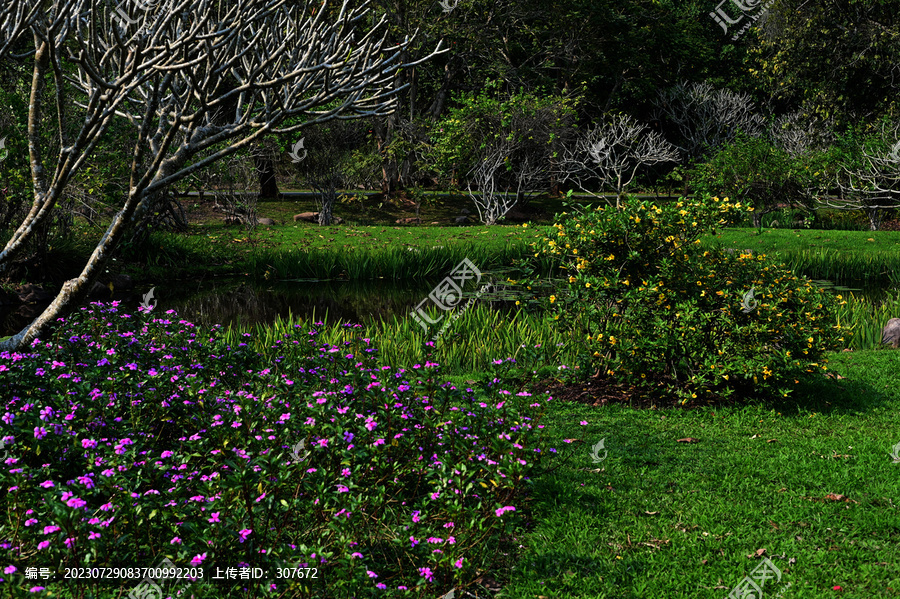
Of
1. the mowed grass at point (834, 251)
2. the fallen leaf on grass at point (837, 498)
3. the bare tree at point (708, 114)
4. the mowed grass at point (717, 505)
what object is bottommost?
the mowed grass at point (717, 505)

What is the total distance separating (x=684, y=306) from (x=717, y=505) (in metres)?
2.46

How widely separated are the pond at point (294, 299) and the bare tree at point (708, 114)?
22.5 m

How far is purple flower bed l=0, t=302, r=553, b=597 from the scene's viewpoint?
3.45 m

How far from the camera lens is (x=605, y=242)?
766cm

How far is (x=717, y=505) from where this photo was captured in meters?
4.98

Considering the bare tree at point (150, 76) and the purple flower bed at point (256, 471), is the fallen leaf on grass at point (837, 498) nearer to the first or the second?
the purple flower bed at point (256, 471)

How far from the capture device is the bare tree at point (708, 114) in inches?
1412

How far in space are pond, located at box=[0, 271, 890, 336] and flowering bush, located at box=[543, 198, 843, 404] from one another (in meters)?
5.15

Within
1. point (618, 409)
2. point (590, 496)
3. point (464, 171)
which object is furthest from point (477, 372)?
point (464, 171)

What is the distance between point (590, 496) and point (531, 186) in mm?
26714

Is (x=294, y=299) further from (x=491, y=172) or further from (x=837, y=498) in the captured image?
(x=491, y=172)

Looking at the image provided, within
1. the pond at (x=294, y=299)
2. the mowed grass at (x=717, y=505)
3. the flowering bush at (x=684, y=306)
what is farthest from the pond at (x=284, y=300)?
the mowed grass at (x=717, y=505)

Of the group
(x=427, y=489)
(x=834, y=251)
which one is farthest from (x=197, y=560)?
(x=834, y=251)

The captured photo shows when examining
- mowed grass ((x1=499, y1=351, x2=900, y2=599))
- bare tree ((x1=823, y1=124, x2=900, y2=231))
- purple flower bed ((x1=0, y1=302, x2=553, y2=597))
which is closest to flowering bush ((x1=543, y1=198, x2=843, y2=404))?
mowed grass ((x1=499, y1=351, x2=900, y2=599))
